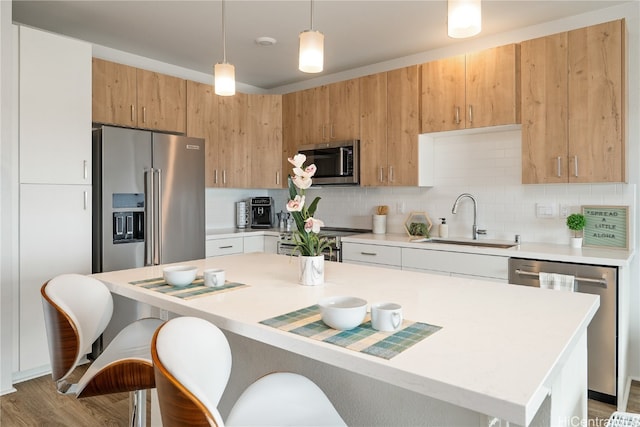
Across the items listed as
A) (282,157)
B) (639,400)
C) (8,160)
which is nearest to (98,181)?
(8,160)

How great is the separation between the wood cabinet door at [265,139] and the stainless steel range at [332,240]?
2.38 ft

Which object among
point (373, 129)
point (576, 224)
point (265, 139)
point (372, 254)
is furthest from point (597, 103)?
point (265, 139)

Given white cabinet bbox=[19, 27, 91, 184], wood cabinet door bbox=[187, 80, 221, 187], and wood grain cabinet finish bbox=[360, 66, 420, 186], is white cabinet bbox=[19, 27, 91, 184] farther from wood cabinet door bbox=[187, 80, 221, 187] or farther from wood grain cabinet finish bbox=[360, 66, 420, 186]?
wood grain cabinet finish bbox=[360, 66, 420, 186]

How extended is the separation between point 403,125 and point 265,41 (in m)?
1.40

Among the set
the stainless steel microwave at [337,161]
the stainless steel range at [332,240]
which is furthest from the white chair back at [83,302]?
the stainless steel microwave at [337,161]

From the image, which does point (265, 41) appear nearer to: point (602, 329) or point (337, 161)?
point (337, 161)

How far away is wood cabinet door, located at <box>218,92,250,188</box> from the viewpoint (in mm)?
4480

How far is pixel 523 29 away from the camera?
347cm

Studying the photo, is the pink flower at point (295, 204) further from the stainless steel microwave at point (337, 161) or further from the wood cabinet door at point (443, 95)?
the stainless steel microwave at point (337, 161)

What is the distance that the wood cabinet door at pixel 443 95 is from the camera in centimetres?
349

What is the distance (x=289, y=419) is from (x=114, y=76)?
3363 millimetres

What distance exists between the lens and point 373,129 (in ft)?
13.2

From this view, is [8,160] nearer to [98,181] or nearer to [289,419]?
[98,181]

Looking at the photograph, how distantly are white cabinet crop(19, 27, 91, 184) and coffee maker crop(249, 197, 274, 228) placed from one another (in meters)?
2.08
